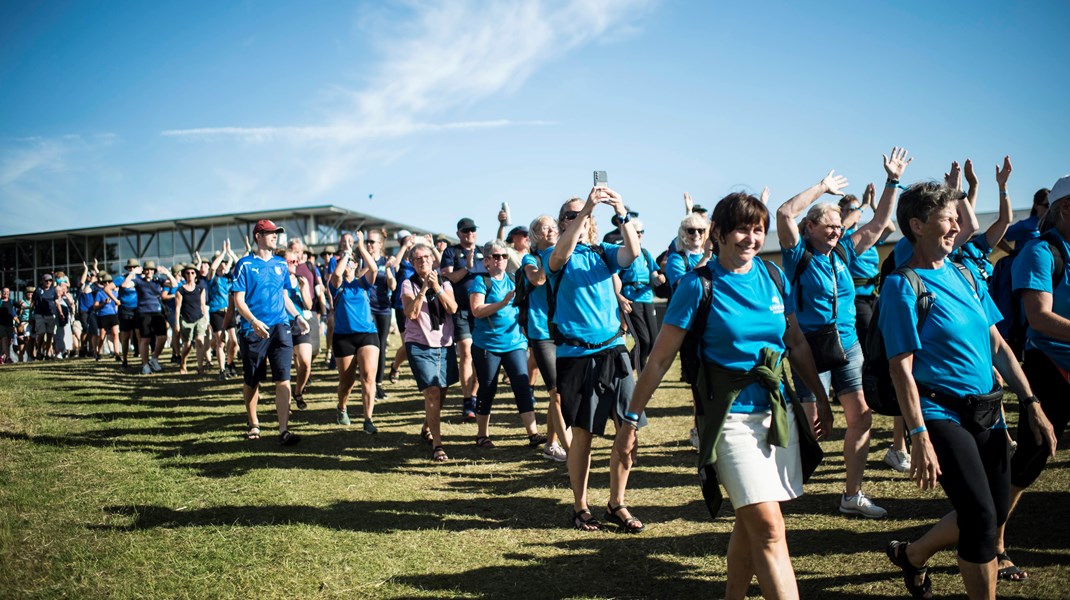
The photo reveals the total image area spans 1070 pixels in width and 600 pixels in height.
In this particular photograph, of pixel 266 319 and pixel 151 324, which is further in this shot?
pixel 151 324

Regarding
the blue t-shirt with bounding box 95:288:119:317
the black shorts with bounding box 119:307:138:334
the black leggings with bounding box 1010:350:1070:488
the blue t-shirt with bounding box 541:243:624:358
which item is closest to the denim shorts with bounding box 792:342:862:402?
the black leggings with bounding box 1010:350:1070:488

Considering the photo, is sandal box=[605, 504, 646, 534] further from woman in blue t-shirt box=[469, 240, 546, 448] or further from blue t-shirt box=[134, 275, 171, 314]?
blue t-shirt box=[134, 275, 171, 314]

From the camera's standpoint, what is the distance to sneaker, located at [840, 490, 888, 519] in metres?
5.32

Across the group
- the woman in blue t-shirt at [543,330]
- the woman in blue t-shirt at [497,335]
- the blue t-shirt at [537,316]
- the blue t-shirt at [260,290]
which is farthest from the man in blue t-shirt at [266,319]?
the blue t-shirt at [537,316]

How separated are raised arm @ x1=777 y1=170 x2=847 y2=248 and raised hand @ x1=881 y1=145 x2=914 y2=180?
1.54ft

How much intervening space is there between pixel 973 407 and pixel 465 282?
21.5ft

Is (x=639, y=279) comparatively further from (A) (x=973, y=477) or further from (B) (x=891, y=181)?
(A) (x=973, y=477)

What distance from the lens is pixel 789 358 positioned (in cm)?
362

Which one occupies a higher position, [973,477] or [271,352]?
[271,352]

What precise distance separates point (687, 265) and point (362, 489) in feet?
12.5

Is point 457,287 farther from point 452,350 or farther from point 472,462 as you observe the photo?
point 472,462

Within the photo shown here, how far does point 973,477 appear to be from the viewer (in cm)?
323

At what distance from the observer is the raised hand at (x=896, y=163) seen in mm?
4913

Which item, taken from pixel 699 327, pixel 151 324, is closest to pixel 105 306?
pixel 151 324
